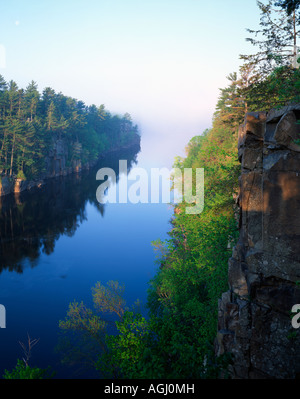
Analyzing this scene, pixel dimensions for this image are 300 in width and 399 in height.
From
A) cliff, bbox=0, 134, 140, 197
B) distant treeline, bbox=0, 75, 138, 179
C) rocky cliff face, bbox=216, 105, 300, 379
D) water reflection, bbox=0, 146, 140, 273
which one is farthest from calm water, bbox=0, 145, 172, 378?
rocky cliff face, bbox=216, 105, 300, 379

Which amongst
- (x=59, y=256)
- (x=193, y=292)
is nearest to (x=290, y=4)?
(x=193, y=292)

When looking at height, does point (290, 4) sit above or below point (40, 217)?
above

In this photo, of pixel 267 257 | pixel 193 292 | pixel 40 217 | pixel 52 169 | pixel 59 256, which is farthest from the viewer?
pixel 52 169

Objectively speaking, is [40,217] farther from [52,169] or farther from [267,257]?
[267,257]

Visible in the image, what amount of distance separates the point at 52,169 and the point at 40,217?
116 ft

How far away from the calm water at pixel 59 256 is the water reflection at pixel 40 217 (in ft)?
0.42

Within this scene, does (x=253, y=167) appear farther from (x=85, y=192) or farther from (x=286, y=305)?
(x=85, y=192)

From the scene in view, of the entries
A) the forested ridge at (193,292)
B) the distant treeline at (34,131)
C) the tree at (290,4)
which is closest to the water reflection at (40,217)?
the distant treeline at (34,131)

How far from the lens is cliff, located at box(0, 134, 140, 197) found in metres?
65.3

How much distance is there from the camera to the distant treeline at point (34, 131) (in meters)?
64.1

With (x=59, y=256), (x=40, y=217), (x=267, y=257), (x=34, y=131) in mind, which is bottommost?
(x=59, y=256)

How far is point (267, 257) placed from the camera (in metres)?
11.3
